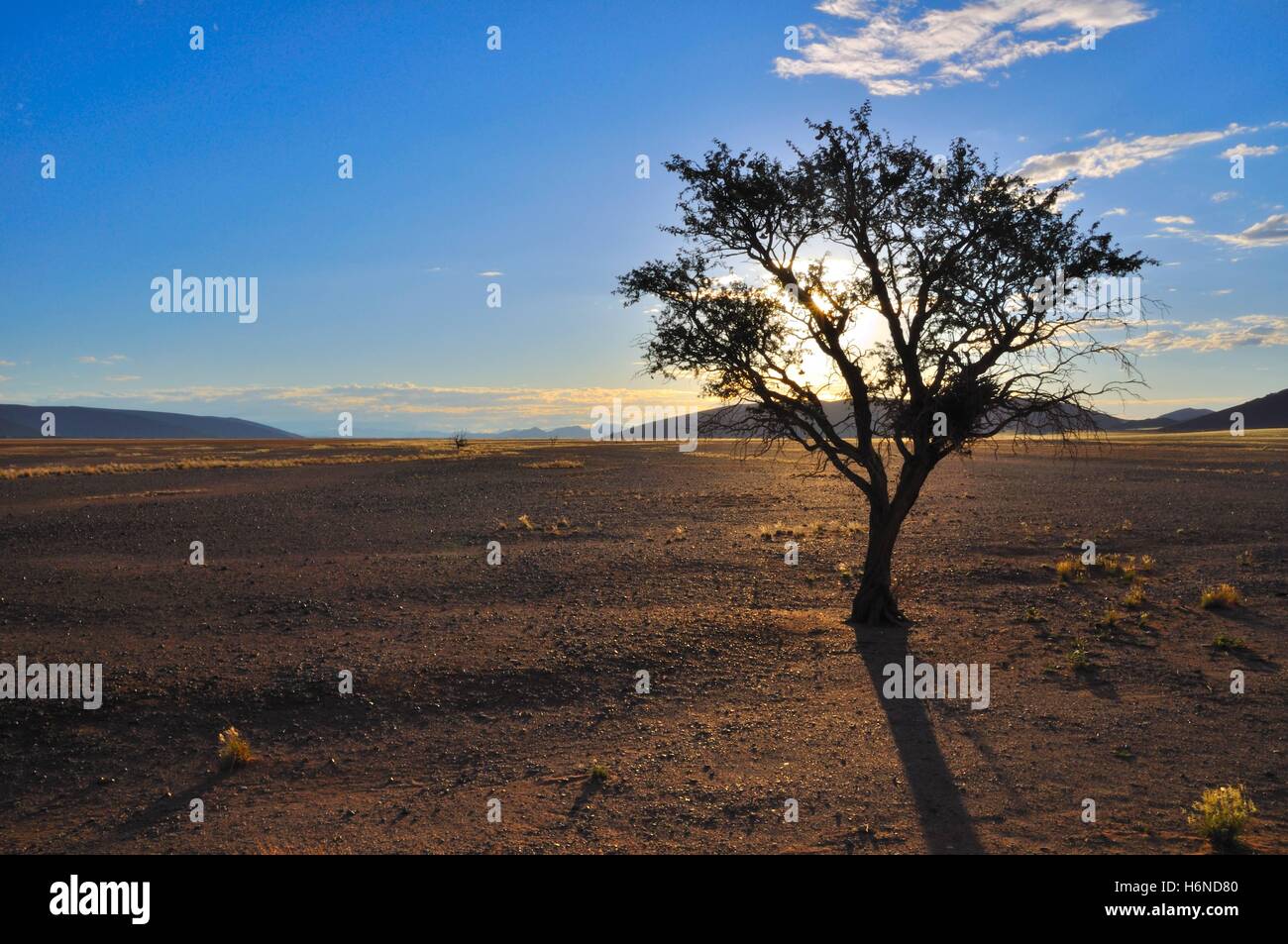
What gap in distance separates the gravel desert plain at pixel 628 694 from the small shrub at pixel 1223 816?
17 cm

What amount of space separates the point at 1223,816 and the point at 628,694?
670cm

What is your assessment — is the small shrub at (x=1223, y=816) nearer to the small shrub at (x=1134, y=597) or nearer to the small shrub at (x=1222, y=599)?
the small shrub at (x=1134, y=597)

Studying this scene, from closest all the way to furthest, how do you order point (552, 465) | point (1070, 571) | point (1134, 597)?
point (1134, 597) < point (1070, 571) < point (552, 465)

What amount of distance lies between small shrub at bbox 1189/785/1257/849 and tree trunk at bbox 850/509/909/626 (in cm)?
747

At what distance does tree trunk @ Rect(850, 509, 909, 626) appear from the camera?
47.8 feet

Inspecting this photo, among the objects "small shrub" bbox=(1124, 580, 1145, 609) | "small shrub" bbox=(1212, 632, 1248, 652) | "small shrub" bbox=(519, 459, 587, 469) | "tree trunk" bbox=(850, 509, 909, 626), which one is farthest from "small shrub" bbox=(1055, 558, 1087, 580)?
"small shrub" bbox=(519, 459, 587, 469)

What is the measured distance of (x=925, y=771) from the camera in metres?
8.56

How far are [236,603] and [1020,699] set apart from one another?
13.5 meters

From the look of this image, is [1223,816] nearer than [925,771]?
Yes

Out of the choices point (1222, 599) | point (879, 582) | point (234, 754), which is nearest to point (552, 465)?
point (879, 582)

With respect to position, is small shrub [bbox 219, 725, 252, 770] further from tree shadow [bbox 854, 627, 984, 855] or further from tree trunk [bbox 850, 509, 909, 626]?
tree trunk [bbox 850, 509, 909, 626]

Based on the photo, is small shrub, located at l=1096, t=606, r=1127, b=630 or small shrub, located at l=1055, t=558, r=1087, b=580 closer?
small shrub, located at l=1096, t=606, r=1127, b=630

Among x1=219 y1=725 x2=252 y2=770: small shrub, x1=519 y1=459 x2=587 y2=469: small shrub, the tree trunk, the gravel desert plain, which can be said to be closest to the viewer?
the gravel desert plain

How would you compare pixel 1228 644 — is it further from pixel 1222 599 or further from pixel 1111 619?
pixel 1222 599
